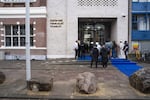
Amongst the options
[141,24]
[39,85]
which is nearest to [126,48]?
[141,24]

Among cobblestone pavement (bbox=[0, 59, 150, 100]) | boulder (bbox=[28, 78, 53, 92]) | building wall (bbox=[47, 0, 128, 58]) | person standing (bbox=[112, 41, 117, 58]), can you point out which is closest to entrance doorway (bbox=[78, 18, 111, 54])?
person standing (bbox=[112, 41, 117, 58])

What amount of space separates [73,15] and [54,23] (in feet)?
6.40

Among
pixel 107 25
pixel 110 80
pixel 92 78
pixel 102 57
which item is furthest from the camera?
pixel 107 25

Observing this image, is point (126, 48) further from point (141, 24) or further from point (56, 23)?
point (56, 23)

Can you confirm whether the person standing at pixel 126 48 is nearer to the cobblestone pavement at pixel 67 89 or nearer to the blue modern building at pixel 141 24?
the blue modern building at pixel 141 24

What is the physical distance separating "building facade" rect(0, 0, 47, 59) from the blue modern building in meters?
8.58

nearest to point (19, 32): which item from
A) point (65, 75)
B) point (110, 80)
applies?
point (65, 75)

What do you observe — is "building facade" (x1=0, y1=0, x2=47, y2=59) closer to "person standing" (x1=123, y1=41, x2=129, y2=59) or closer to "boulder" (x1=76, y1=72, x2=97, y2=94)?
"person standing" (x1=123, y1=41, x2=129, y2=59)

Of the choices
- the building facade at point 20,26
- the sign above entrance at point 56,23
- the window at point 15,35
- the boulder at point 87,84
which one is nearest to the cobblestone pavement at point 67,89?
the boulder at point 87,84

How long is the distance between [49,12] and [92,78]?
52.7ft

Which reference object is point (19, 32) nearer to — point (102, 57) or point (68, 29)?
point (68, 29)

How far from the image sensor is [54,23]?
93.2ft

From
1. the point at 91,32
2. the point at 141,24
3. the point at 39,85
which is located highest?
the point at 141,24

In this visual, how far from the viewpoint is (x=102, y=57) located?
2275cm
